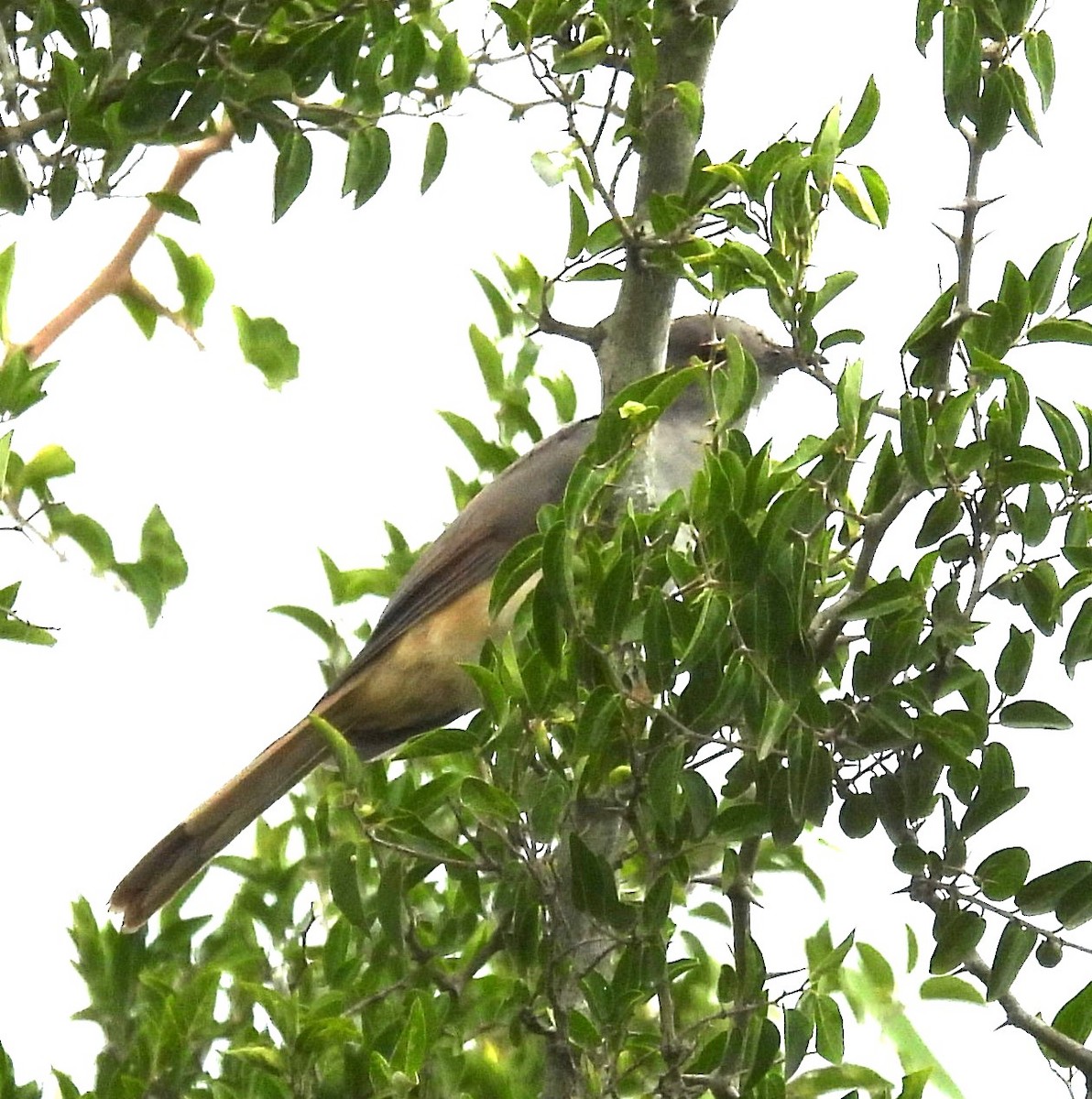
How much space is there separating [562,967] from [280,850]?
3.56 ft

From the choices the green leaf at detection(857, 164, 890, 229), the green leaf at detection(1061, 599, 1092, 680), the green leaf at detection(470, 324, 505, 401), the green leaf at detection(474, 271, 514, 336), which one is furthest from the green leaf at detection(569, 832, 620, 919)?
the green leaf at detection(474, 271, 514, 336)

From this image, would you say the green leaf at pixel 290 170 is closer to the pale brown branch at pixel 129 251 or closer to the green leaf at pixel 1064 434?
the pale brown branch at pixel 129 251

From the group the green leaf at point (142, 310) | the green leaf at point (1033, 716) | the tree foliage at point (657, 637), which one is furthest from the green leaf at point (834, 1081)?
the green leaf at point (142, 310)

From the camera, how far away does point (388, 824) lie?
249 centimetres

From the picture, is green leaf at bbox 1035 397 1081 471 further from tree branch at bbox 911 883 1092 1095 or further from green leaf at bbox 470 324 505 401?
green leaf at bbox 470 324 505 401

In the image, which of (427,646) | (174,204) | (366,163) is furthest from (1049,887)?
(427,646)

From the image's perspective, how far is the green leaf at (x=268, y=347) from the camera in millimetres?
3572

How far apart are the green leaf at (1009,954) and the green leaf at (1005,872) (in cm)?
4

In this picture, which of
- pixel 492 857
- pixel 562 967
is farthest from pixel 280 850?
pixel 562 967

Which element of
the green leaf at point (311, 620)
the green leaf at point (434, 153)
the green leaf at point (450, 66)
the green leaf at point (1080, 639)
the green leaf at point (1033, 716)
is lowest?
the green leaf at point (1033, 716)

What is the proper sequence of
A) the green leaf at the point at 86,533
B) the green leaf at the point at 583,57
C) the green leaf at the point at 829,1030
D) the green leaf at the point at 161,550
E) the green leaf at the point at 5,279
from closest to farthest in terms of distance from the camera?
the green leaf at the point at 829,1030, the green leaf at the point at 583,57, the green leaf at the point at 86,533, the green leaf at the point at 161,550, the green leaf at the point at 5,279

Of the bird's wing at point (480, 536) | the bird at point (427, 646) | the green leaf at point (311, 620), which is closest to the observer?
the green leaf at point (311, 620)

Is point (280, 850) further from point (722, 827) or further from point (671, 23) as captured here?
point (671, 23)

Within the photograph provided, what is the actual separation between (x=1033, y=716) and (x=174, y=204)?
1.74m
